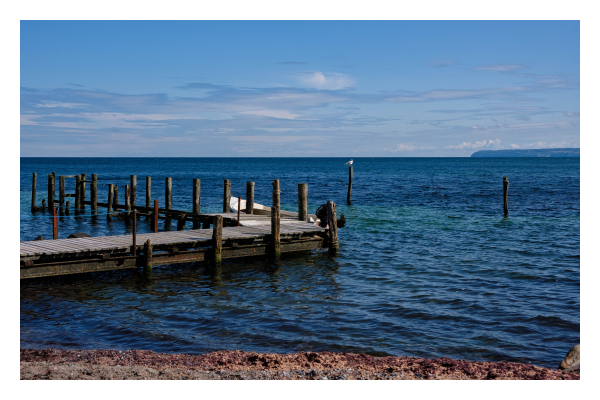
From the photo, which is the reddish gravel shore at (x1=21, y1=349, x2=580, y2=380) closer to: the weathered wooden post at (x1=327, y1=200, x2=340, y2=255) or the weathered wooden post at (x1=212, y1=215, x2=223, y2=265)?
the weathered wooden post at (x1=212, y1=215, x2=223, y2=265)

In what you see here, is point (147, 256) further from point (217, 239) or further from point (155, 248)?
point (217, 239)

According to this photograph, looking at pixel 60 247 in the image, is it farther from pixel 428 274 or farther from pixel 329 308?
pixel 428 274

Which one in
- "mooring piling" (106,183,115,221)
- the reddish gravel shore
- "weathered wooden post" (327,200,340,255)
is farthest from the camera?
"mooring piling" (106,183,115,221)

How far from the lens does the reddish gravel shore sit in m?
7.14

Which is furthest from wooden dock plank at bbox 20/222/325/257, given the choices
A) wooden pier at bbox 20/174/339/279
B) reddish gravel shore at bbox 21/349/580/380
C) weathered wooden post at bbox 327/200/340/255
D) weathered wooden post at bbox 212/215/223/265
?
reddish gravel shore at bbox 21/349/580/380

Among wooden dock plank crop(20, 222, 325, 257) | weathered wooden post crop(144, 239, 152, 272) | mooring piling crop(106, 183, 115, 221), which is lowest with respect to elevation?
weathered wooden post crop(144, 239, 152, 272)

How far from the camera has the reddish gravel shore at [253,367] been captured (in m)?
7.14

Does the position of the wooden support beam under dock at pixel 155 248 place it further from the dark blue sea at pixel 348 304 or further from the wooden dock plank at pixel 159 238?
the dark blue sea at pixel 348 304

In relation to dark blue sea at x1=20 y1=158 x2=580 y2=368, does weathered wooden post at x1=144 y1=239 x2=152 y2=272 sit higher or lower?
higher

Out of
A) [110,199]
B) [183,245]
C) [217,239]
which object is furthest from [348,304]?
[110,199]

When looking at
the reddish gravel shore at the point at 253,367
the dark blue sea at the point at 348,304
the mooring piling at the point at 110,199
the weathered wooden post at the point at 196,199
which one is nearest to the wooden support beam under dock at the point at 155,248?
the dark blue sea at the point at 348,304

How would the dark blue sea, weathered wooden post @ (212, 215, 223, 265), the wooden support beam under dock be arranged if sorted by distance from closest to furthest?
the dark blue sea → the wooden support beam under dock → weathered wooden post @ (212, 215, 223, 265)

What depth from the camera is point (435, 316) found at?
1087cm
